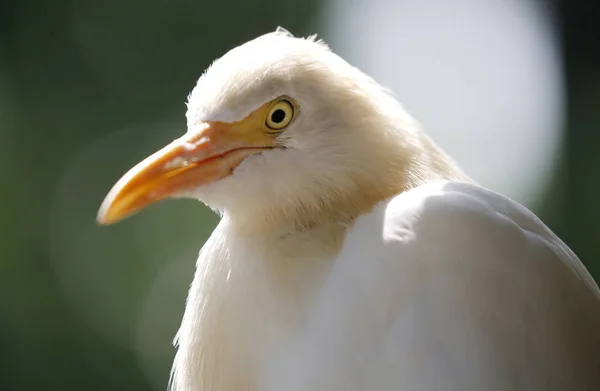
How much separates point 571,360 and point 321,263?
0.28 meters

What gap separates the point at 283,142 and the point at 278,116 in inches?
1.2

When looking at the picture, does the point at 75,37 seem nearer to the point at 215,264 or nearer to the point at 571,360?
the point at 215,264

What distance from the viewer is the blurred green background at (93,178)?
1637 millimetres

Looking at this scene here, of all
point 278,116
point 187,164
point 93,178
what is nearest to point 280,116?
point 278,116

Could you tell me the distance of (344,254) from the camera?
2.38ft

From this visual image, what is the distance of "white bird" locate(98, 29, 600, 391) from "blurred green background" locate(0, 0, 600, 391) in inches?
32.5

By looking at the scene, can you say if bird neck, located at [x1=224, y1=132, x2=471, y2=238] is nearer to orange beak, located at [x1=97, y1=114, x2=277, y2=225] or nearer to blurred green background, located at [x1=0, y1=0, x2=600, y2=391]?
orange beak, located at [x1=97, y1=114, x2=277, y2=225]

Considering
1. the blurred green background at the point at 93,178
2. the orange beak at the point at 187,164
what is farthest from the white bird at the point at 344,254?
the blurred green background at the point at 93,178

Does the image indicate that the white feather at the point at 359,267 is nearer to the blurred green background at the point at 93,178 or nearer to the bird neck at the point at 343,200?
the bird neck at the point at 343,200

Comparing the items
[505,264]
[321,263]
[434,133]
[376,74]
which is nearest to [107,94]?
[376,74]

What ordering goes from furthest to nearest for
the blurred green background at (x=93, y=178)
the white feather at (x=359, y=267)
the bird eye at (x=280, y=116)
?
1. the blurred green background at (x=93, y=178)
2. the bird eye at (x=280, y=116)
3. the white feather at (x=359, y=267)

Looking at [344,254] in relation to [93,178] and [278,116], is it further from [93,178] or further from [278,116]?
[93,178]

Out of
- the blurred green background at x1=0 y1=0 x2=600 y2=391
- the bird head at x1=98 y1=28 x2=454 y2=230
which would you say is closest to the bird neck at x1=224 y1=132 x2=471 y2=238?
the bird head at x1=98 y1=28 x2=454 y2=230

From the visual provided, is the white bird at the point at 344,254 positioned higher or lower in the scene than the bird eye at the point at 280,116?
lower
